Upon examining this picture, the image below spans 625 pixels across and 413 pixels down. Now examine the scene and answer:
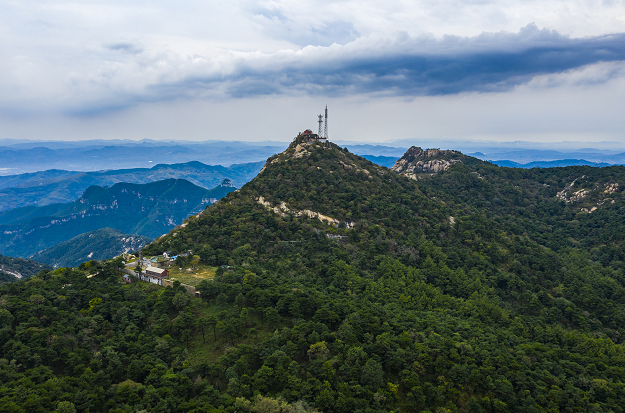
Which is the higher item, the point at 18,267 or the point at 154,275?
the point at 154,275

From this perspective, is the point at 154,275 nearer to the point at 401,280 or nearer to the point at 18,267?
the point at 401,280

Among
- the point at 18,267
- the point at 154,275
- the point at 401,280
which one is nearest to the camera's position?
the point at 154,275

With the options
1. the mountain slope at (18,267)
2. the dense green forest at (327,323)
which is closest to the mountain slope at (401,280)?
the dense green forest at (327,323)

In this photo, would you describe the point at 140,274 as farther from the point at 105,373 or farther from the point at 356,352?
the point at 356,352

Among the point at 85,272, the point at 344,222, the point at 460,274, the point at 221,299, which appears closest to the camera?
the point at 221,299

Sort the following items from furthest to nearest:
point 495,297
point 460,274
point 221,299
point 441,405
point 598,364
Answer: point 460,274 < point 495,297 < point 221,299 < point 598,364 < point 441,405

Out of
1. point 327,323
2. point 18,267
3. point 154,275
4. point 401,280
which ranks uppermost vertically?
point 154,275

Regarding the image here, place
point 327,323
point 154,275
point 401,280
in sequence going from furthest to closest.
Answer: point 401,280 → point 154,275 → point 327,323

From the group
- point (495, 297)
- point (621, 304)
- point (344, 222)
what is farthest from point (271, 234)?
point (621, 304)

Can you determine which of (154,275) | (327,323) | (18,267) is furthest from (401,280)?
(18,267)
